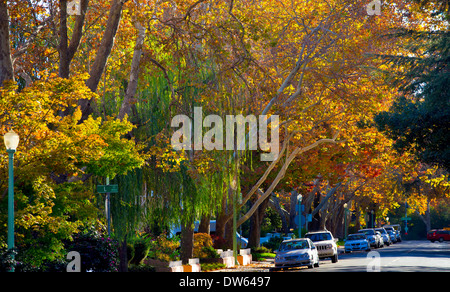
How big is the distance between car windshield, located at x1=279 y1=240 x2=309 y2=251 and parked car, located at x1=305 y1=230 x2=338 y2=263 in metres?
4.64

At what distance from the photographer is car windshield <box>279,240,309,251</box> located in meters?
28.3

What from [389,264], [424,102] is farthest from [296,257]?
[424,102]

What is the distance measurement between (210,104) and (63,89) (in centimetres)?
674

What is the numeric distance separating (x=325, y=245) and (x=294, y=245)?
5360 mm

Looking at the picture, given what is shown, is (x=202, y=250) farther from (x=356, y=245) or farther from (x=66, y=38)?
(x=356, y=245)

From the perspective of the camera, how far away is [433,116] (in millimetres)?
27719

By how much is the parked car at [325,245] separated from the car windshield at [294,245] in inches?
183

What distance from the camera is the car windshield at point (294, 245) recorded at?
28.3 m

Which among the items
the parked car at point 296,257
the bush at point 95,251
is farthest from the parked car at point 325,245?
the bush at point 95,251

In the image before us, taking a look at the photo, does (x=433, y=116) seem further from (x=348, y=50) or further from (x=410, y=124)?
(x=348, y=50)

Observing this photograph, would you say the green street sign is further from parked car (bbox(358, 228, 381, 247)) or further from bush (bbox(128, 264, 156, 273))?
parked car (bbox(358, 228, 381, 247))

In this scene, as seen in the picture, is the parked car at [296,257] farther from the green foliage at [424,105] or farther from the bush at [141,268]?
the green foliage at [424,105]

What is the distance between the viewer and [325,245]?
33344 millimetres
